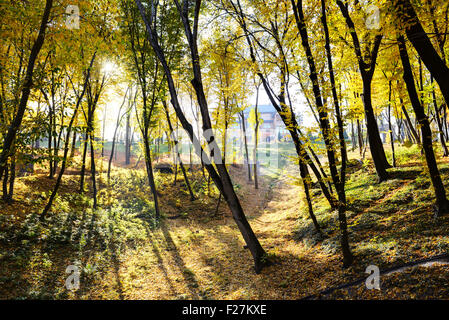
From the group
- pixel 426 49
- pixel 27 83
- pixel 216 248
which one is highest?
pixel 426 49

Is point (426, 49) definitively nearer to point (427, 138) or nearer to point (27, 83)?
point (427, 138)

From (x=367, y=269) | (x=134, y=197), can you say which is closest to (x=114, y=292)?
(x=367, y=269)

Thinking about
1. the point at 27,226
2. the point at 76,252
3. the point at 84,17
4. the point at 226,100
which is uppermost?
the point at 84,17

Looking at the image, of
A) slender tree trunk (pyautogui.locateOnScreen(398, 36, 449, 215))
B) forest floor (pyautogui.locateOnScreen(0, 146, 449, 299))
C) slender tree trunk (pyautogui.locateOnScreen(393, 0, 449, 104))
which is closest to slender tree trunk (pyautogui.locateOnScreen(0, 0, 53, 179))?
forest floor (pyautogui.locateOnScreen(0, 146, 449, 299))

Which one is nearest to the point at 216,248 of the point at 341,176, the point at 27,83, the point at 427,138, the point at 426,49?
the point at 341,176

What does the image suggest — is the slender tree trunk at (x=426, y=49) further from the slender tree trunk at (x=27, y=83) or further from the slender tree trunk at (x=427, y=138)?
the slender tree trunk at (x=27, y=83)

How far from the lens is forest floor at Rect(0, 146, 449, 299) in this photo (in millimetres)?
4773

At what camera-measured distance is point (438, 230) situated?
4898 millimetres

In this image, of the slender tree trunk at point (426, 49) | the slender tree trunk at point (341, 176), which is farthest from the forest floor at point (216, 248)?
the slender tree trunk at point (426, 49)

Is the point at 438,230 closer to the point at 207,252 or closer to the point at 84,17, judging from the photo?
the point at 207,252

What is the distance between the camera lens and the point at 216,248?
8.84 m

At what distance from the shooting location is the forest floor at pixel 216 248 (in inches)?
188
